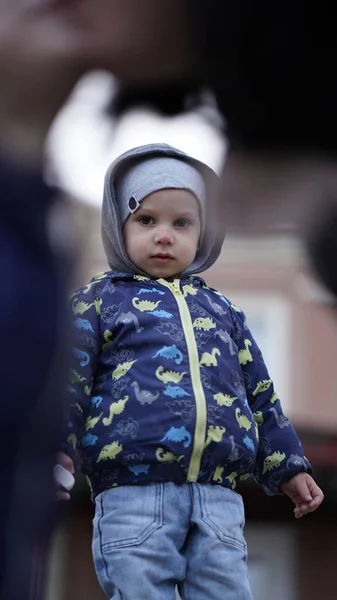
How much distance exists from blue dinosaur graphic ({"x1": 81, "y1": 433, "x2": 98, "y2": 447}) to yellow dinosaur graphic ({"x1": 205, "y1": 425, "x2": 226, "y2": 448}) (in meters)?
0.13

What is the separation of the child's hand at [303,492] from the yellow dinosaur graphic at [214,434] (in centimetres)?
16

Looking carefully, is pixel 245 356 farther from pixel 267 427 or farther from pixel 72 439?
pixel 72 439

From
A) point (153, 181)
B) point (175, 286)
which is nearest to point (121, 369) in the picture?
point (175, 286)

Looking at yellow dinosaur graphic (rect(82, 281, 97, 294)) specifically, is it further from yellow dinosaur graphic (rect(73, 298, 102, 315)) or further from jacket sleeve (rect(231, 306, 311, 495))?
jacket sleeve (rect(231, 306, 311, 495))

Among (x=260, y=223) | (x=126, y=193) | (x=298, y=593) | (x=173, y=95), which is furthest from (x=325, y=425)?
(x=126, y=193)

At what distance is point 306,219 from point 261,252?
27.7 inches

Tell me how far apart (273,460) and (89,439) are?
25 cm

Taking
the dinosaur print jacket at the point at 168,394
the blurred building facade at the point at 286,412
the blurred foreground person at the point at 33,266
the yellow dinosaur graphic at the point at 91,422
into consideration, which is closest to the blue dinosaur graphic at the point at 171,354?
the dinosaur print jacket at the point at 168,394

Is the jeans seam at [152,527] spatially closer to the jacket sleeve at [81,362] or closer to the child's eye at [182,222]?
the jacket sleeve at [81,362]

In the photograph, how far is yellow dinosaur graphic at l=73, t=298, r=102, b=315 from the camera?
1311 mm

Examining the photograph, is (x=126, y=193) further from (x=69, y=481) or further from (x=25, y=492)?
(x=25, y=492)

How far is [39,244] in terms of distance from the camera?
0.84 metres

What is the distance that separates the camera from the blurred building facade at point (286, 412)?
13.4ft

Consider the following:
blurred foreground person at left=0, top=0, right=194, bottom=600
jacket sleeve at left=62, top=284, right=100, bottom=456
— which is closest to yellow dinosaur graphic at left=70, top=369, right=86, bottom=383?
jacket sleeve at left=62, top=284, right=100, bottom=456
